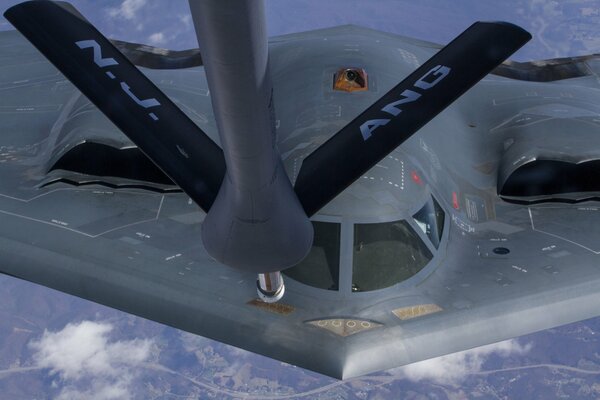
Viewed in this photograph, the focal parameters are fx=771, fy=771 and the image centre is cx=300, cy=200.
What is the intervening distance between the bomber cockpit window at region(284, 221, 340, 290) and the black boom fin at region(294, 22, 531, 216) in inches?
90.3

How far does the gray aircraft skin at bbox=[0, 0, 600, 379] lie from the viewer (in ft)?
36.2

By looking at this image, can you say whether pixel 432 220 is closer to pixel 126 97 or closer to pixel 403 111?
pixel 403 111

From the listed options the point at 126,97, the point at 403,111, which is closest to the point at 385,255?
the point at 403,111

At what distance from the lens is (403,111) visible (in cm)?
959

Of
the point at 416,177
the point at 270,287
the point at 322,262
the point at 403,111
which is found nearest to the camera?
the point at 403,111

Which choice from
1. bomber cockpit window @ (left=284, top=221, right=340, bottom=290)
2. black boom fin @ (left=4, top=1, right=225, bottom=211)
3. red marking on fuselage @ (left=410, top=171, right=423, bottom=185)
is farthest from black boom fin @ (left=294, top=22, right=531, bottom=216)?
red marking on fuselage @ (left=410, top=171, right=423, bottom=185)

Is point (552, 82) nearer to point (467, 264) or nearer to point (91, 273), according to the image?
point (467, 264)

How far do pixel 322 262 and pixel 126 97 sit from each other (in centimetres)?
380

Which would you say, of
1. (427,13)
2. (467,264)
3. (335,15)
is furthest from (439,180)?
(335,15)

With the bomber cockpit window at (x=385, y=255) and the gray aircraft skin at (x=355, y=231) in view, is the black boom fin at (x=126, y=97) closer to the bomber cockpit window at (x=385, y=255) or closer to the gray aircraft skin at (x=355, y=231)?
the gray aircraft skin at (x=355, y=231)

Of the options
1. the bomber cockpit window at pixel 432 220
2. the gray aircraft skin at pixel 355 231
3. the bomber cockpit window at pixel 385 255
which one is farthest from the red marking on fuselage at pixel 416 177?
the bomber cockpit window at pixel 385 255

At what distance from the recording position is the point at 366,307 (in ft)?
36.0

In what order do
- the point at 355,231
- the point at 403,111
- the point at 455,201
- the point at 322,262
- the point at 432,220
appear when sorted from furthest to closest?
the point at 455,201, the point at 432,220, the point at 355,231, the point at 322,262, the point at 403,111

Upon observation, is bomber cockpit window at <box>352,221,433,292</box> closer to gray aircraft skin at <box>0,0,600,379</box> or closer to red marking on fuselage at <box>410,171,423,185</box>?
gray aircraft skin at <box>0,0,600,379</box>
